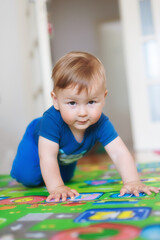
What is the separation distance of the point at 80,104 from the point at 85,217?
357 mm

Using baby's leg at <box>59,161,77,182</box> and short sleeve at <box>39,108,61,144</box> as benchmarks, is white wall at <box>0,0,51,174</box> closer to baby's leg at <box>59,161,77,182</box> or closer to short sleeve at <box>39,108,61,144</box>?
baby's leg at <box>59,161,77,182</box>

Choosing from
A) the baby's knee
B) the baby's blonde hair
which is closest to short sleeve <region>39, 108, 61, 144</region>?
the baby's blonde hair

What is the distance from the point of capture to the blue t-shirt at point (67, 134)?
1.08 m

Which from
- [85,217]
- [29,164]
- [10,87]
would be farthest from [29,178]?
[10,87]

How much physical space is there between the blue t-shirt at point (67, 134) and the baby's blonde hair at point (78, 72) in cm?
14

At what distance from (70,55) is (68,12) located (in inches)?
148

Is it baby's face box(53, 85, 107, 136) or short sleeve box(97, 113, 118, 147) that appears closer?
baby's face box(53, 85, 107, 136)

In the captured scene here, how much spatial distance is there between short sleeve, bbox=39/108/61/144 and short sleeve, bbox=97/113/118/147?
0.15 metres

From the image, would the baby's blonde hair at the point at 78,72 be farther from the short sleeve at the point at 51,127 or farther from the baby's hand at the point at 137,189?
the baby's hand at the point at 137,189

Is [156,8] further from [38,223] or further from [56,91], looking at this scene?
[38,223]

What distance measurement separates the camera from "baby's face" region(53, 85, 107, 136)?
3.10 ft

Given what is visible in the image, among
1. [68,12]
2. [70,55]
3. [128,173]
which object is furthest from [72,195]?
[68,12]

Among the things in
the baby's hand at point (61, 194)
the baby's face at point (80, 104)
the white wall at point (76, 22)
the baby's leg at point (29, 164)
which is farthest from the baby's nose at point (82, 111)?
the white wall at point (76, 22)

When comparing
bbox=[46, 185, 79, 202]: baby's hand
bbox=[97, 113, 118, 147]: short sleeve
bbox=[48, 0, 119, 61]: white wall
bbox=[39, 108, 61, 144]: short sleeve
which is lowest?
bbox=[46, 185, 79, 202]: baby's hand
